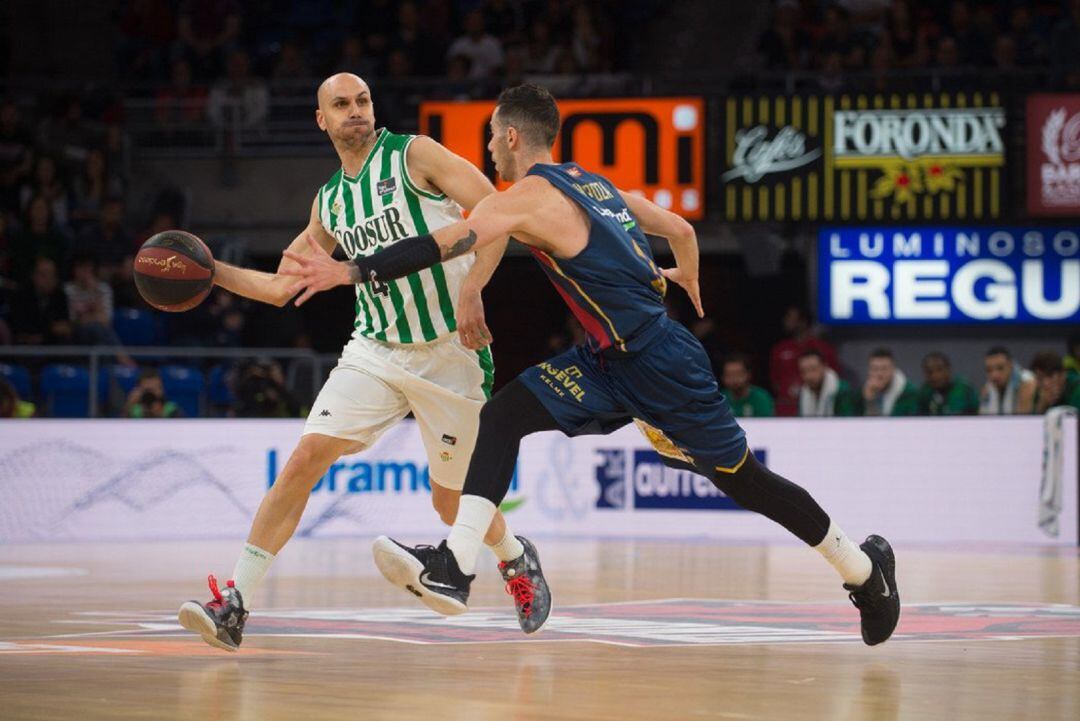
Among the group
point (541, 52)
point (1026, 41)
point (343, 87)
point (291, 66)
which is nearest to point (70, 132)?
point (291, 66)

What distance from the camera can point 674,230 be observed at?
6.77 m

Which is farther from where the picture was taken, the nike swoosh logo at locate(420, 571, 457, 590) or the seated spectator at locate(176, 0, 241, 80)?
the seated spectator at locate(176, 0, 241, 80)

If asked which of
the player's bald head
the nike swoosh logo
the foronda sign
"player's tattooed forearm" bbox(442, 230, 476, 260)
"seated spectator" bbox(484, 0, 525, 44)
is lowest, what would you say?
the nike swoosh logo

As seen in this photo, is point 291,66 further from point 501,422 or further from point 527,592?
point 501,422

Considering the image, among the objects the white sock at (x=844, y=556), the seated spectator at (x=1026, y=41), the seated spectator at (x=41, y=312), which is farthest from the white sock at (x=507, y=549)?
the seated spectator at (x=1026, y=41)

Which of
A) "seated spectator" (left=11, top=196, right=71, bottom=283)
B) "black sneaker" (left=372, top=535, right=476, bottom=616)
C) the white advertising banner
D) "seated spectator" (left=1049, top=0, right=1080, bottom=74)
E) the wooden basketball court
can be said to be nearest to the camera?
the wooden basketball court

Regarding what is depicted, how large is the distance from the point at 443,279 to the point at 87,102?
14111 millimetres

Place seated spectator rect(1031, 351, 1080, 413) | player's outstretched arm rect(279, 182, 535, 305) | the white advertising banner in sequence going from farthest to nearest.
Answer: seated spectator rect(1031, 351, 1080, 413)
the white advertising banner
player's outstretched arm rect(279, 182, 535, 305)

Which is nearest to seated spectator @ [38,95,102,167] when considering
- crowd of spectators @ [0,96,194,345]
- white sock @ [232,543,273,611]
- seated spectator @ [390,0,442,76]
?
crowd of spectators @ [0,96,194,345]

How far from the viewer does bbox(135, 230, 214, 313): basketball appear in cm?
631

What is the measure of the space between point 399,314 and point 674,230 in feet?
3.62

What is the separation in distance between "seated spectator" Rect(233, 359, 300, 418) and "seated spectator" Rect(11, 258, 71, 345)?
6.41ft

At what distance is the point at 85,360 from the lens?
15.6 metres

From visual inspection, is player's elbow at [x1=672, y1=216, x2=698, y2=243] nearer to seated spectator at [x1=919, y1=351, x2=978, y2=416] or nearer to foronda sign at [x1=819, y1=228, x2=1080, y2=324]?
seated spectator at [x1=919, y1=351, x2=978, y2=416]
